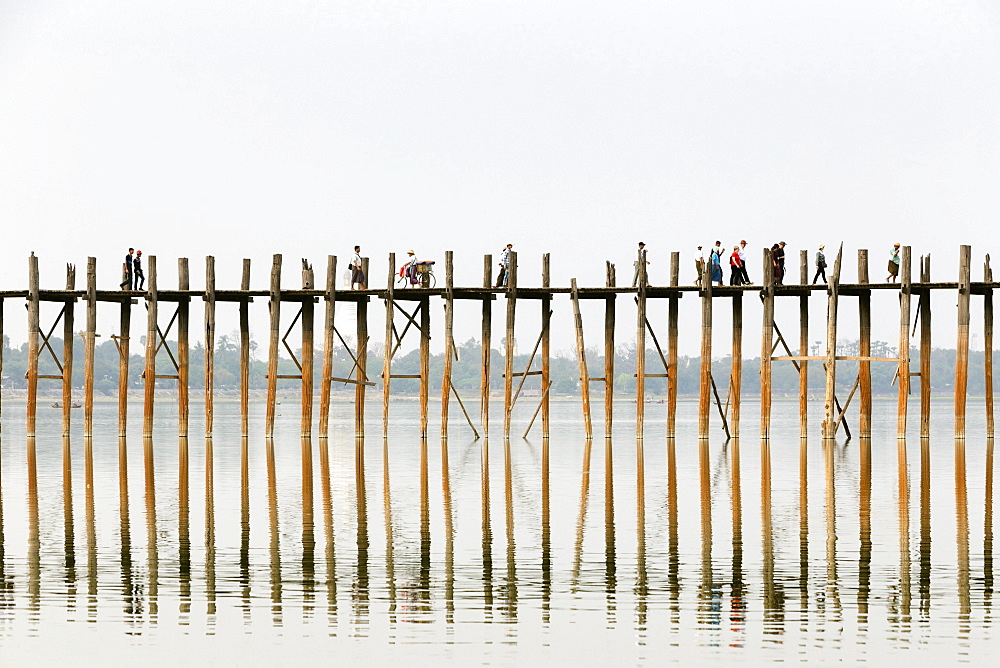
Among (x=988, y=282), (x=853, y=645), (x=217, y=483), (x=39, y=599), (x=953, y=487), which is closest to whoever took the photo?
(x=853, y=645)

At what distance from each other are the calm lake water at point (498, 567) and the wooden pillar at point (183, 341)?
31.7 feet

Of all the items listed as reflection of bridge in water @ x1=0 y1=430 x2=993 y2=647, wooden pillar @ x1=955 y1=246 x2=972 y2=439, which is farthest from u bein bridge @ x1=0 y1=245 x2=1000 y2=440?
reflection of bridge in water @ x1=0 y1=430 x2=993 y2=647

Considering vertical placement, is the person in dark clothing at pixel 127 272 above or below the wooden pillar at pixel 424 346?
above

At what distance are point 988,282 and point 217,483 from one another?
15838 mm

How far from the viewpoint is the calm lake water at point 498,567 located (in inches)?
399

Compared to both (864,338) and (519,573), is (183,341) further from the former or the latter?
(519,573)

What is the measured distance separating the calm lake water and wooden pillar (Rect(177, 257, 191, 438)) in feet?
31.7

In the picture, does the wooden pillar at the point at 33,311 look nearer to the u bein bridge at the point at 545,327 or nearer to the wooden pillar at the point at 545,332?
the u bein bridge at the point at 545,327

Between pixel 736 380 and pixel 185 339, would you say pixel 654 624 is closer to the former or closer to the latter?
pixel 736 380

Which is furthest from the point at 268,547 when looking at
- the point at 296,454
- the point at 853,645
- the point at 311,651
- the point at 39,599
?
the point at 296,454

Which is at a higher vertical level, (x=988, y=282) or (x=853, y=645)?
(x=988, y=282)

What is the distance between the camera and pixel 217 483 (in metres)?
21.8

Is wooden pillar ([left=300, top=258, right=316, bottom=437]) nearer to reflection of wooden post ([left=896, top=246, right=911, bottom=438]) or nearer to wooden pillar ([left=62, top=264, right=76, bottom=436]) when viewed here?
wooden pillar ([left=62, top=264, right=76, bottom=436])

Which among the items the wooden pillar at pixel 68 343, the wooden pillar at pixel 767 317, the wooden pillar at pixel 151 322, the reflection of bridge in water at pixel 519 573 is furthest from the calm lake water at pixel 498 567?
the wooden pillar at pixel 68 343
